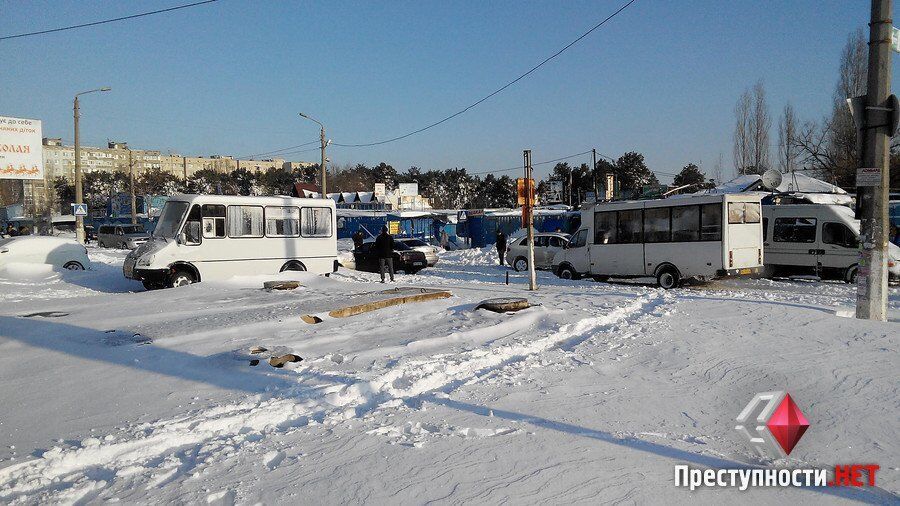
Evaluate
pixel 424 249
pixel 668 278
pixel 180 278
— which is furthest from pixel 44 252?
pixel 668 278

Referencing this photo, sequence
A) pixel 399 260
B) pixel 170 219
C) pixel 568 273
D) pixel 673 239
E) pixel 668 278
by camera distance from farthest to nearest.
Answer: pixel 399 260, pixel 568 273, pixel 668 278, pixel 673 239, pixel 170 219

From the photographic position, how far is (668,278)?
1734 centimetres

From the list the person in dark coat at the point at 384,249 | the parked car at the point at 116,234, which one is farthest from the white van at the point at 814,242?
the parked car at the point at 116,234

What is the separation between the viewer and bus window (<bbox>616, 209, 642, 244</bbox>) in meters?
18.0

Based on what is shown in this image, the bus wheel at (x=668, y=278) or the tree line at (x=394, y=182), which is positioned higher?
the tree line at (x=394, y=182)

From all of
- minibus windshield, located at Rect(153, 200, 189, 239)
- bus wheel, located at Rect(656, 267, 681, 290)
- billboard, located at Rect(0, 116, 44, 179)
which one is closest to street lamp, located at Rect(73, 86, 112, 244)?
billboard, located at Rect(0, 116, 44, 179)

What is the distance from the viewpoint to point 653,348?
24.9 feet

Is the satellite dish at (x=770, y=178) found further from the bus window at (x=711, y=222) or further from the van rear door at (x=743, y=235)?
the bus window at (x=711, y=222)

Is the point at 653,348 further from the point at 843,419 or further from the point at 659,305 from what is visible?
the point at 659,305

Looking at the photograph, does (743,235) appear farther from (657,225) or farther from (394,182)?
(394,182)

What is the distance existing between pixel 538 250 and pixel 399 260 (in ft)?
18.4

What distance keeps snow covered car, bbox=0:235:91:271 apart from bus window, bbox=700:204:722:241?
19441 mm

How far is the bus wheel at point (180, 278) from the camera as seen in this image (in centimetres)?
1495

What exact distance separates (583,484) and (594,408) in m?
1.59
